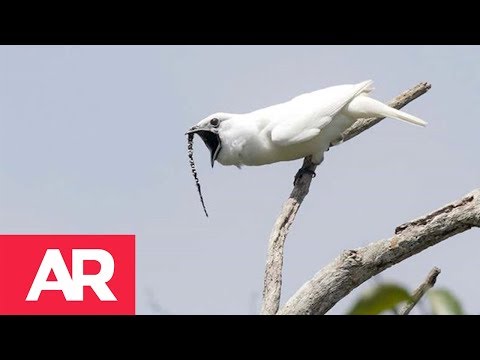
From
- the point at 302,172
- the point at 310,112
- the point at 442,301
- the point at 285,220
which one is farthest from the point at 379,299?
the point at 310,112

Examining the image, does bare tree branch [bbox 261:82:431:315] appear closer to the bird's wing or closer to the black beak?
the bird's wing

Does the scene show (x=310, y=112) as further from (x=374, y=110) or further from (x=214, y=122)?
(x=214, y=122)

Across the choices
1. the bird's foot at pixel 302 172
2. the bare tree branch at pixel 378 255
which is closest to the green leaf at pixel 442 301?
the bare tree branch at pixel 378 255

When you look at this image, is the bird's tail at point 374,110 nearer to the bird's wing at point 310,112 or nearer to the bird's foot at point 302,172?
the bird's wing at point 310,112

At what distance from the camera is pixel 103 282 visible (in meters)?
4.39

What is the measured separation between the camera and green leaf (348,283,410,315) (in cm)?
175

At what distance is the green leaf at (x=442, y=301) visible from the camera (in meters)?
1.65

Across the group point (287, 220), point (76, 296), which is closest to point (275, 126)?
point (287, 220)

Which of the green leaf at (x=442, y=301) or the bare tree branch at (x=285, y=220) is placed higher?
the bare tree branch at (x=285, y=220)

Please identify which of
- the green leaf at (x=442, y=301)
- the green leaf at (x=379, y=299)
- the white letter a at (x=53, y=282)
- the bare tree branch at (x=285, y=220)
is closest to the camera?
the green leaf at (x=442, y=301)

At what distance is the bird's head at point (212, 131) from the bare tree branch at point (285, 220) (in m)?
0.61
